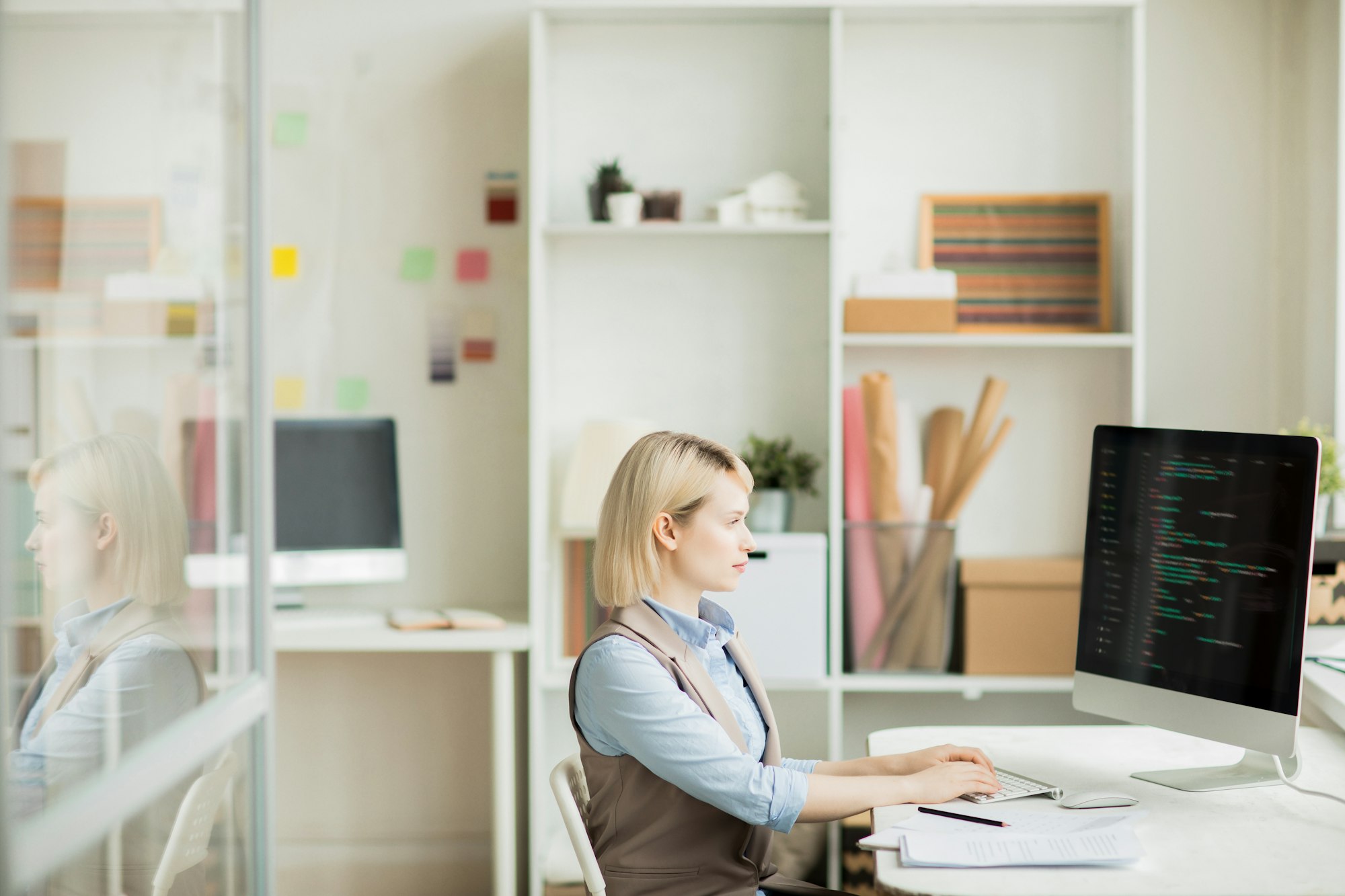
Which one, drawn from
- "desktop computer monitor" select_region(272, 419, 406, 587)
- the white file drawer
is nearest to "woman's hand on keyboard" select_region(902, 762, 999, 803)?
the white file drawer

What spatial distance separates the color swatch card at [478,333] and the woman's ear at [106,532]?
1.84 metres

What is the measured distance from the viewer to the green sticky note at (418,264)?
2977mm

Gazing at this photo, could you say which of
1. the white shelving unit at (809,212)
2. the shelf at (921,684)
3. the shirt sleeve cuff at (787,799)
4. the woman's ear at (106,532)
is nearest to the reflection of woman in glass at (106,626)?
the woman's ear at (106,532)

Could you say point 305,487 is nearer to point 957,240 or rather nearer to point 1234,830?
point 957,240

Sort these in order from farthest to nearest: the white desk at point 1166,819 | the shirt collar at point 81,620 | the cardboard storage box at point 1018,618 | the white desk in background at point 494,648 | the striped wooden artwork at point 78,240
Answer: the cardboard storage box at point 1018,618, the white desk in background at point 494,648, the white desk at point 1166,819, the shirt collar at point 81,620, the striped wooden artwork at point 78,240

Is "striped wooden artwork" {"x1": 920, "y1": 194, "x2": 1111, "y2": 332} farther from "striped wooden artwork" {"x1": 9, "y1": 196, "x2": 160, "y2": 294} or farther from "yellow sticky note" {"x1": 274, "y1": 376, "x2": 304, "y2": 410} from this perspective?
"striped wooden artwork" {"x1": 9, "y1": 196, "x2": 160, "y2": 294}

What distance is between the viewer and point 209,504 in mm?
1389

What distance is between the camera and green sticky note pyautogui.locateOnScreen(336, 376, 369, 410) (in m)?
3.00

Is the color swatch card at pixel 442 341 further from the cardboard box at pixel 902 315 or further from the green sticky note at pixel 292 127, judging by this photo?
the cardboard box at pixel 902 315

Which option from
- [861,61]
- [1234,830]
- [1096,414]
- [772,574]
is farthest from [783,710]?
[861,61]

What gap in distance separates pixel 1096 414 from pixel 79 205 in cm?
247

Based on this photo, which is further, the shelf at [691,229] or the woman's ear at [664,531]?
the shelf at [691,229]

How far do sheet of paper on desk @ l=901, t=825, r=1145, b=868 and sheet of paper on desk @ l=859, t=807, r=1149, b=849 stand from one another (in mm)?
17

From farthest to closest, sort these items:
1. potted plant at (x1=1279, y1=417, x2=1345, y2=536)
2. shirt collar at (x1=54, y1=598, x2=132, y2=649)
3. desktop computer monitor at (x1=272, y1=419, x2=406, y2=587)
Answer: desktop computer monitor at (x1=272, y1=419, x2=406, y2=587) → potted plant at (x1=1279, y1=417, x2=1345, y2=536) → shirt collar at (x1=54, y1=598, x2=132, y2=649)
